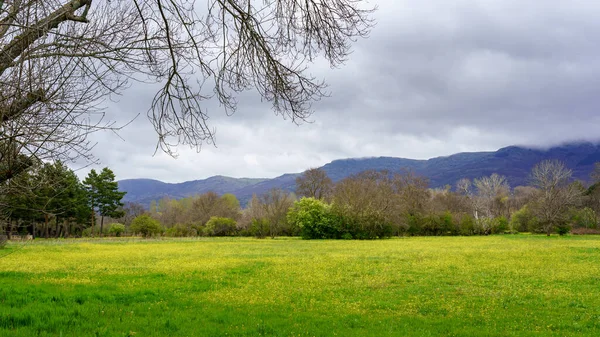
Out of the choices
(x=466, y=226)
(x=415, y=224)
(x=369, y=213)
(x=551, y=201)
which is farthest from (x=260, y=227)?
Answer: (x=551, y=201)

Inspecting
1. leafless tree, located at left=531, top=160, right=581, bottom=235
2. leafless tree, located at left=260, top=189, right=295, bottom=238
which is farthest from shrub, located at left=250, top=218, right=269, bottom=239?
leafless tree, located at left=531, top=160, right=581, bottom=235

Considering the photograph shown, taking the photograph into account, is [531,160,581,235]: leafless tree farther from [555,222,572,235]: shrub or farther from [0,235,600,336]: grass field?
[0,235,600,336]: grass field

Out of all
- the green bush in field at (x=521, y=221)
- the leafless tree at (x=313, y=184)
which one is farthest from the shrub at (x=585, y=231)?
the leafless tree at (x=313, y=184)

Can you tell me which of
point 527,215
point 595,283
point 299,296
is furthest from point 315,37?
point 527,215

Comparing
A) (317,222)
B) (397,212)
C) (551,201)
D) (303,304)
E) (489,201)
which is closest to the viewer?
(303,304)

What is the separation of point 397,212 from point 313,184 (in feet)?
100

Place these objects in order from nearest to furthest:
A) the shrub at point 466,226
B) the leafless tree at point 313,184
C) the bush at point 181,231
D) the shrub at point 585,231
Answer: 1. the shrub at point 585,231
2. the shrub at point 466,226
3. the bush at point 181,231
4. the leafless tree at point 313,184

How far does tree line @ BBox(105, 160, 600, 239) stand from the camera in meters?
61.9

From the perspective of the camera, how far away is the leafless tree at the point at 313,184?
3607 inches

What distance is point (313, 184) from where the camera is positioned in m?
92.0

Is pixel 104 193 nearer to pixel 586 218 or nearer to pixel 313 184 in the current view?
pixel 313 184

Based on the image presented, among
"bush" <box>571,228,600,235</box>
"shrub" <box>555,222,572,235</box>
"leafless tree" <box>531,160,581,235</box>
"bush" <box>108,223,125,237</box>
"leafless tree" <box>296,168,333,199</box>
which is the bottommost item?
"bush" <box>571,228,600,235</box>

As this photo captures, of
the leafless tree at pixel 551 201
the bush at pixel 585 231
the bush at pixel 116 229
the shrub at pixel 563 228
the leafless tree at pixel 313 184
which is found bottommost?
the bush at pixel 585 231

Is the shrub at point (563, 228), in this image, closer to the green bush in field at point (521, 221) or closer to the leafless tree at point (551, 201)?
the leafless tree at point (551, 201)
